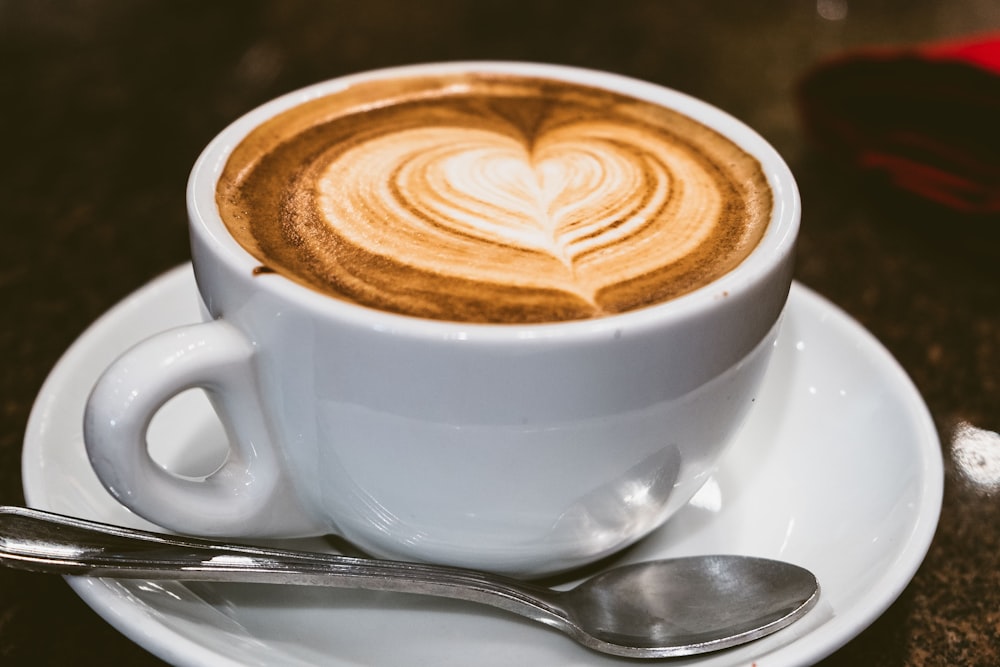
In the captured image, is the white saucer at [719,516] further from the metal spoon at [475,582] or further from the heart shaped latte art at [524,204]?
the heart shaped latte art at [524,204]

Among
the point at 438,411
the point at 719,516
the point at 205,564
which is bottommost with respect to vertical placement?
the point at 719,516

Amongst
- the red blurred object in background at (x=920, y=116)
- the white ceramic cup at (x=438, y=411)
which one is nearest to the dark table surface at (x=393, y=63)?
the red blurred object in background at (x=920, y=116)

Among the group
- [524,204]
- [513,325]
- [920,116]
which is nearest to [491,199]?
[524,204]

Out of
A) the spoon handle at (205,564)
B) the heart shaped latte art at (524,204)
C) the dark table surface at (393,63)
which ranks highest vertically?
the heart shaped latte art at (524,204)

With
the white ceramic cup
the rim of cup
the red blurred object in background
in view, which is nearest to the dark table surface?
the red blurred object in background

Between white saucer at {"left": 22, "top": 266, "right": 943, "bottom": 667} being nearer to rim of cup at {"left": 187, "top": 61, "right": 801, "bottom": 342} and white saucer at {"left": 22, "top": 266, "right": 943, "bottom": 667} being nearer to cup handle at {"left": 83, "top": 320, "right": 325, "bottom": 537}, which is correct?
cup handle at {"left": 83, "top": 320, "right": 325, "bottom": 537}

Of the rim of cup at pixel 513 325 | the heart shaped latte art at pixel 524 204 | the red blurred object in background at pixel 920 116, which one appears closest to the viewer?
the rim of cup at pixel 513 325

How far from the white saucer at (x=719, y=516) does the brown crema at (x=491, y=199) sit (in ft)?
0.79

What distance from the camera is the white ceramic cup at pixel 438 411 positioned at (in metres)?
0.56

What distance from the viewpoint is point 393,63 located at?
1.84 meters

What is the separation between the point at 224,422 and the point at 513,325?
0.24m

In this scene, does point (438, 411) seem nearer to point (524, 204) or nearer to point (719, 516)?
point (524, 204)

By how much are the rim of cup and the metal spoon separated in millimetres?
194

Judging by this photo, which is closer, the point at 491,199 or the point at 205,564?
the point at 205,564
